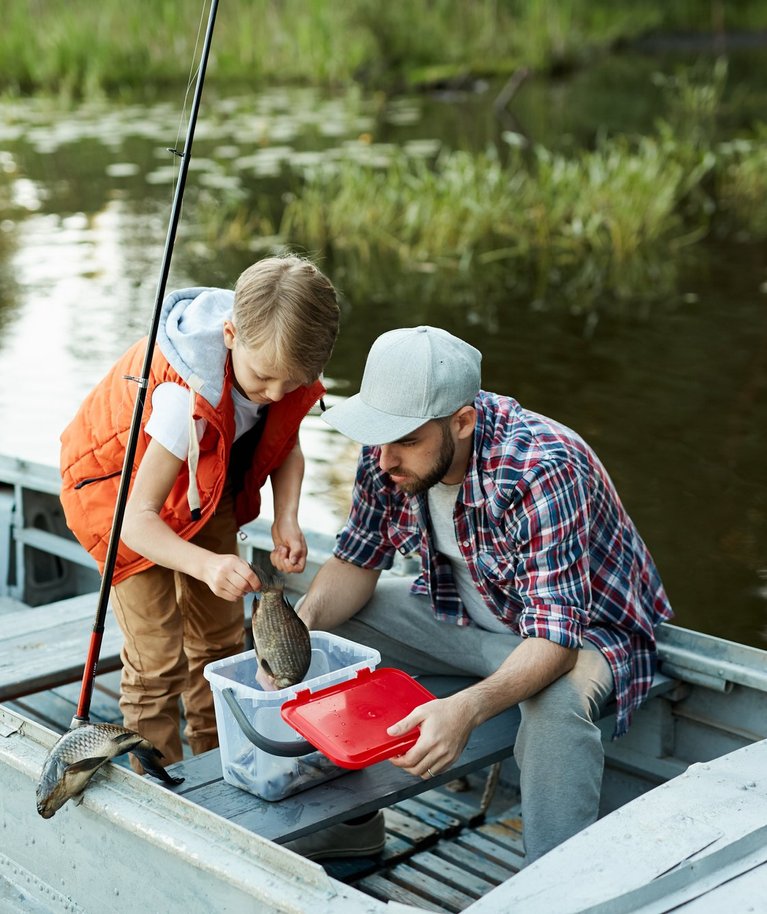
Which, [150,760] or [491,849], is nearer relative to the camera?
[150,760]

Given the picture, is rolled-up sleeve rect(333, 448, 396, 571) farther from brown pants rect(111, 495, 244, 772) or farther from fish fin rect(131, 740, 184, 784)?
fish fin rect(131, 740, 184, 784)

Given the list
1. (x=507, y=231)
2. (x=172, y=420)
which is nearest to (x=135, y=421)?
(x=172, y=420)

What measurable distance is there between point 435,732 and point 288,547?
60 cm

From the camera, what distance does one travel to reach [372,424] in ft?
7.38

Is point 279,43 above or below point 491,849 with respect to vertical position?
above

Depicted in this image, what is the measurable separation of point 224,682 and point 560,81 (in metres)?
16.3

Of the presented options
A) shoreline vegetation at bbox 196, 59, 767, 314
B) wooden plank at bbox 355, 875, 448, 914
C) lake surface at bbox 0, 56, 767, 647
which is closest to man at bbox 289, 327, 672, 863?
wooden plank at bbox 355, 875, 448, 914

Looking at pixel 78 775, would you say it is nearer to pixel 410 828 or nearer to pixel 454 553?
pixel 454 553

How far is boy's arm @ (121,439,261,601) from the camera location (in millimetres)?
2242

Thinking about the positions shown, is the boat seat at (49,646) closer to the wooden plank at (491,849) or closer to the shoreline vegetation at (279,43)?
the wooden plank at (491,849)

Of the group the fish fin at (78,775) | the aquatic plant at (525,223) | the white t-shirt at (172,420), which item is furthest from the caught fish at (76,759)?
the aquatic plant at (525,223)

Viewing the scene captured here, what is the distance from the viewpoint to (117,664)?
2.89 meters

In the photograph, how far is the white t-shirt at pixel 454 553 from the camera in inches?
97.3

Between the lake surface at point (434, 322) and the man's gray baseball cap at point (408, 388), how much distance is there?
2491 mm
